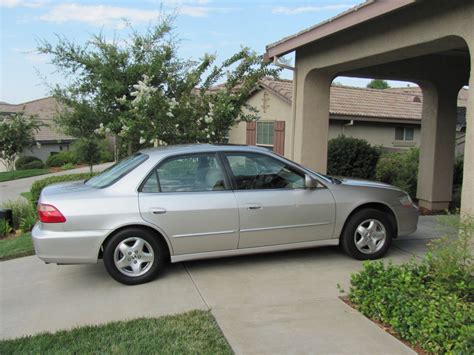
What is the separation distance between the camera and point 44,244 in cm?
464

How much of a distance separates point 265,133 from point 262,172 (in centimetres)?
1280

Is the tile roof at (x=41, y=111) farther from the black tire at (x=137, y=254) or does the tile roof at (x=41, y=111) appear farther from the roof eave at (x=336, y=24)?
the black tire at (x=137, y=254)

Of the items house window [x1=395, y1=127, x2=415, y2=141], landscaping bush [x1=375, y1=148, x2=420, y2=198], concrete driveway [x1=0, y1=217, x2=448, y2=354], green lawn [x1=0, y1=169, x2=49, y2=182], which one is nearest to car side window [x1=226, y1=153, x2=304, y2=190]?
concrete driveway [x1=0, y1=217, x2=448, y2=354]

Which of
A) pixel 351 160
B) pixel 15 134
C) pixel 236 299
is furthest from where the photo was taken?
pixel 15 134

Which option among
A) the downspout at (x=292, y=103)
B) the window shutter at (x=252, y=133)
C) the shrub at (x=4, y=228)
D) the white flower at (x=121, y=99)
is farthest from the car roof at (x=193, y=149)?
the window shutter at (x=252, y=133)

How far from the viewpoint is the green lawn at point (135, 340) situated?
11.2 feet

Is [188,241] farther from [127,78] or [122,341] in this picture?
[127,78]

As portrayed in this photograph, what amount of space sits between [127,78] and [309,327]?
21.8 ft

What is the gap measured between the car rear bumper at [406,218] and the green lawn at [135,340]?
10.2ft

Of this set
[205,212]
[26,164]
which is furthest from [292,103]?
[26,164]

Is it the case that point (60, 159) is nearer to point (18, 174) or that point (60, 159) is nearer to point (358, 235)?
point (18, 174)

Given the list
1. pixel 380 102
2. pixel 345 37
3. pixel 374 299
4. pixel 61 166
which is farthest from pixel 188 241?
pixel 61 166

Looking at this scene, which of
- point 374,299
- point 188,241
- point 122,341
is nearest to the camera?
point 122,341

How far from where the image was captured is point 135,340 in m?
3.57
